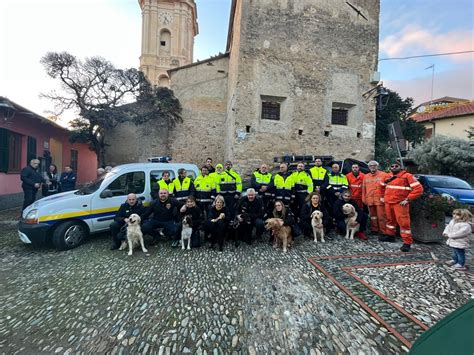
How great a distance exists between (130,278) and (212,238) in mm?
1933

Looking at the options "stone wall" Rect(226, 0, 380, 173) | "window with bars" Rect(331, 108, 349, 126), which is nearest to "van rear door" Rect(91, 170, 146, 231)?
"stone wall" Rect(226, 0, 380, 173)

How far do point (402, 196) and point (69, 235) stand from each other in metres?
7.55

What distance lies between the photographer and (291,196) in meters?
6.12

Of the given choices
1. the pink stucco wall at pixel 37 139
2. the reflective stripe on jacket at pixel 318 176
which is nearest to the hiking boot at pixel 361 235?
the reflective stripe on jacket at pixel 318 176

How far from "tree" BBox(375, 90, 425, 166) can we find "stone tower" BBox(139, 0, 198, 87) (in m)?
24.1

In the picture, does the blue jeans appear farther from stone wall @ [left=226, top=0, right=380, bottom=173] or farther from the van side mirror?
stone wall @ [left=226, top=0, right=380, bottom=173]

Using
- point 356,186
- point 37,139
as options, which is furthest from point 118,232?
point 37,139

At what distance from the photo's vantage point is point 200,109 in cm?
1560

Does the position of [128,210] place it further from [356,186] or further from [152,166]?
[356,186]

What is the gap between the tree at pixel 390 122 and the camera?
14977 mm

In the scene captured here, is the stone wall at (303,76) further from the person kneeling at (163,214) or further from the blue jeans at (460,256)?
the blue jeans at (460,256)

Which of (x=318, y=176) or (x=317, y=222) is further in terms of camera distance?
(x=318, y=176)

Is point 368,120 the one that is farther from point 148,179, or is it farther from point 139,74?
point 139,74

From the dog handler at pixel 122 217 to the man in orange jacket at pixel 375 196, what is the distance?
5.67 m
